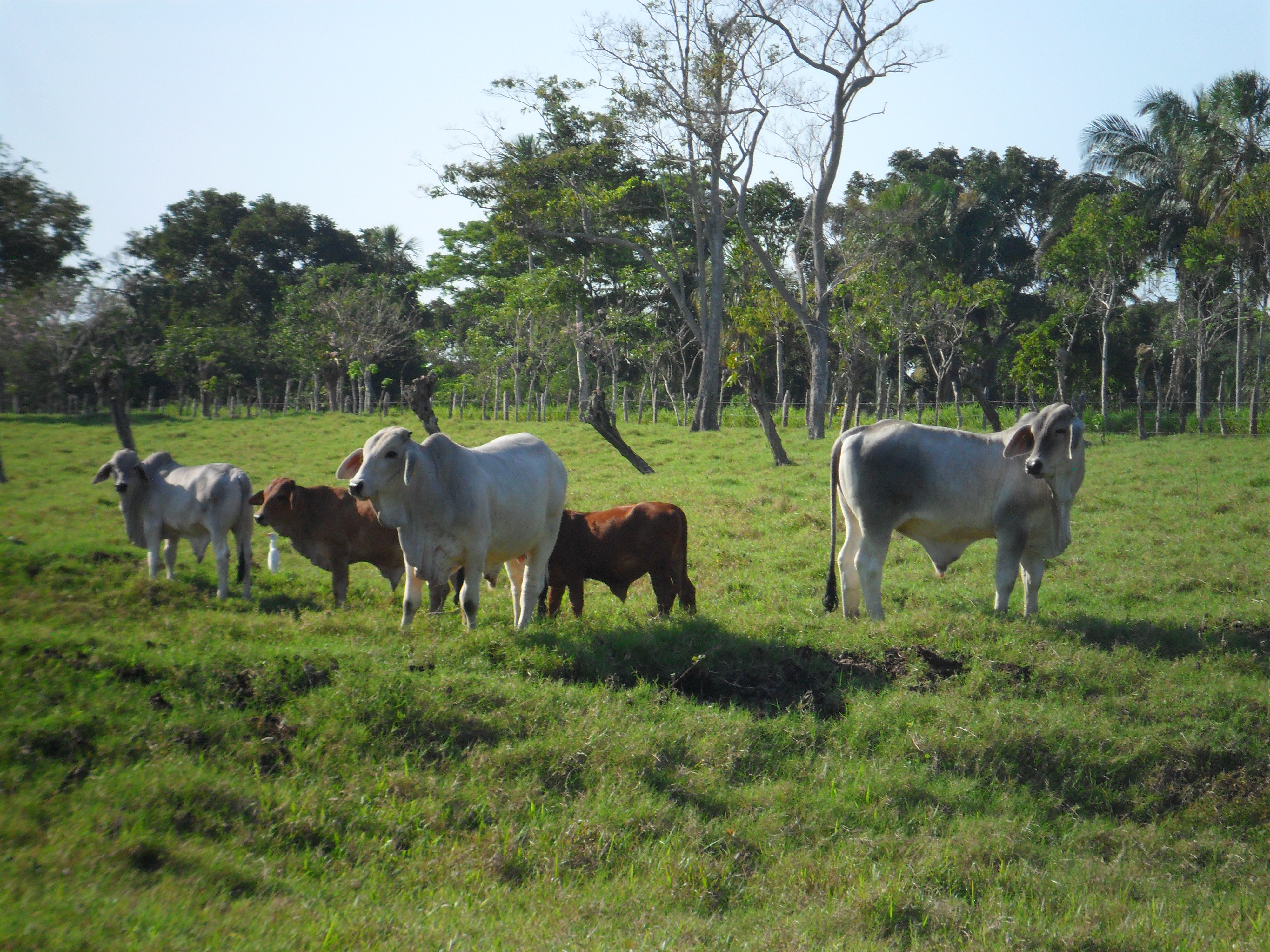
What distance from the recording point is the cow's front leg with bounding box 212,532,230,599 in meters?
9.14

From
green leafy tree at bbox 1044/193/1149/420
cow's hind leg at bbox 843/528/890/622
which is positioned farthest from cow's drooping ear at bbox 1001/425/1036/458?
green leafy tree at bbox 1044/193/1149/420

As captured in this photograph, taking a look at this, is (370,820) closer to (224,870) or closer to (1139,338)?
(224,870)

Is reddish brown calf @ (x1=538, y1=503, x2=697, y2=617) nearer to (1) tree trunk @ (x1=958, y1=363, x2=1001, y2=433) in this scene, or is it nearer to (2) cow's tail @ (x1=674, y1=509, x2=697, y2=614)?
(2) cow's tail @ (x1=674, y1=509, x2=697, y2=614)

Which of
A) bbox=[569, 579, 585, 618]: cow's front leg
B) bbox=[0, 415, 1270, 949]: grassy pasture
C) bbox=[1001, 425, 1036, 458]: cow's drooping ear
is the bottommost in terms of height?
bbox=[0, 415, 1270, 949]: grassy pasture

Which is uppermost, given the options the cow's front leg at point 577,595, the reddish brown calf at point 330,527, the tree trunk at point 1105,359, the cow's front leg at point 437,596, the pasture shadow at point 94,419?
the tree trunk at point 1105,359

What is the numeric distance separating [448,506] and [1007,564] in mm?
5030

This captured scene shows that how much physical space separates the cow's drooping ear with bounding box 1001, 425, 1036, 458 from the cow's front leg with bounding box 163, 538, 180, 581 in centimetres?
816

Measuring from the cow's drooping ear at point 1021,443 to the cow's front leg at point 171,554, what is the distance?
8162mm

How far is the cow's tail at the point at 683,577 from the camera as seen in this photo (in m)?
8.78

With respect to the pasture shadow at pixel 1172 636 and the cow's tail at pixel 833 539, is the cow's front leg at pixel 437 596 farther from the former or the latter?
the pasture shadow at pixel 1172 636

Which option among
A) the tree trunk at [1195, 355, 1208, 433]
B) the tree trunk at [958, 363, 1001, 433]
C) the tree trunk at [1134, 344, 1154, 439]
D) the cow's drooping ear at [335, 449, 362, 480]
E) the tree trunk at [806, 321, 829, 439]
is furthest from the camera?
the tree trunk at [1195, 355, 1208, 433]

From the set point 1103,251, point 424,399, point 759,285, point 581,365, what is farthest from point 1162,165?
point 424,399

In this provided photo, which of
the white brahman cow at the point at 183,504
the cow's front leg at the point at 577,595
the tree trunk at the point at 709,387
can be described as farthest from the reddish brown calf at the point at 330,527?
the tree trunk at the point at 709,387

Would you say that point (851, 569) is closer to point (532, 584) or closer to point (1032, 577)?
point (1032, 577)
